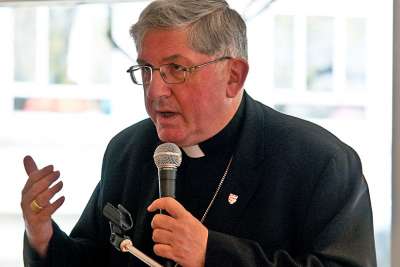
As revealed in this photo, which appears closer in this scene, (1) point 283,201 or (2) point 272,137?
(1) point 283,201

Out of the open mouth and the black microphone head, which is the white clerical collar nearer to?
the open mouth

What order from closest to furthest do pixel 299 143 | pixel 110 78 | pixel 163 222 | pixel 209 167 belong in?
pixel 163 222
pixel 299 143
pixel 209 167
pixel 110 78

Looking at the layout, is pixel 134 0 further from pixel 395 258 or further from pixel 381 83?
pixel 395 258

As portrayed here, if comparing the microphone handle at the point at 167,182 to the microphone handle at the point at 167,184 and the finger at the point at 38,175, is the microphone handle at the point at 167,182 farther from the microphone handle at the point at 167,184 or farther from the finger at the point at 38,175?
the finger at the point at 38,175

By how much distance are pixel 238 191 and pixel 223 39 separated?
1.51 feet

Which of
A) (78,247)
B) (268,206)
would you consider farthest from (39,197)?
(268,206)

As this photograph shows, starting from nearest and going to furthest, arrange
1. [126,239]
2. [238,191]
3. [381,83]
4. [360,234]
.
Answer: [126,239], [360,234], [238,191], [381,83]

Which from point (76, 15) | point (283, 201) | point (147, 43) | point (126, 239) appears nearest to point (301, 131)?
point (283, 201)

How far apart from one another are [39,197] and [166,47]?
58cm

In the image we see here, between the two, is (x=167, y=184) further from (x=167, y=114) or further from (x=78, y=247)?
(x=78, y=247)

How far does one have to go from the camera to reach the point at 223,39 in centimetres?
191

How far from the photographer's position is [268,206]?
1958mm

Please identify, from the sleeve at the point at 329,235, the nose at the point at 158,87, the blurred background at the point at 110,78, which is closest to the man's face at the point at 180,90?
the nose at the point at 158,87

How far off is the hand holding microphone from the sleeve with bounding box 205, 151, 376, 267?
2.2 inches
